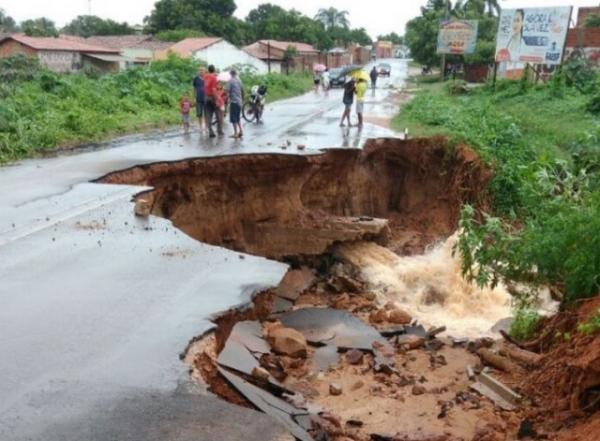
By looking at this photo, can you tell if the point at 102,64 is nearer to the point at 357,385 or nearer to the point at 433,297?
the point at 433,297

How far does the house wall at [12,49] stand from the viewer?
34.5m

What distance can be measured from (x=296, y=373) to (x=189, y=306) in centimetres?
216

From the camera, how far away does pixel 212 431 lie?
3.87 metres

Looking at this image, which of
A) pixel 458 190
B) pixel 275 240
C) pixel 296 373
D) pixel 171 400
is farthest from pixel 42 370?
pixel 458 190

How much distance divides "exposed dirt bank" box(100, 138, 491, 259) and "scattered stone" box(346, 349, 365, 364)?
4355mm

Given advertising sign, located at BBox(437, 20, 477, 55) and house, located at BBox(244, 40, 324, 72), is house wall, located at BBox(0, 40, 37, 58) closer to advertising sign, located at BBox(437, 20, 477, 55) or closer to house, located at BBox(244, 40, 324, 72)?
house, located at BBox(244, 40, 324, 72)

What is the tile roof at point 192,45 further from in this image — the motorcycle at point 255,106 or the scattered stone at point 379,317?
the scattered stone at point 379,317

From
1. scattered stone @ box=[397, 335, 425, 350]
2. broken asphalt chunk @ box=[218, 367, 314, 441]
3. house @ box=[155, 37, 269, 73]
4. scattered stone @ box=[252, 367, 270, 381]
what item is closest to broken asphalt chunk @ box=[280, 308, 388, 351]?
scattered stone @ box=[397, 335, 425, 350]

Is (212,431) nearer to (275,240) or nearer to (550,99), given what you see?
(275,240)

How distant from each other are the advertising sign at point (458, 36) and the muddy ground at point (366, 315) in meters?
23.8

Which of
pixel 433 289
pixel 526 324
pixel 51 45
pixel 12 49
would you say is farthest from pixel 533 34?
pixel 12 49

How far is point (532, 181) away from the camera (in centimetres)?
751

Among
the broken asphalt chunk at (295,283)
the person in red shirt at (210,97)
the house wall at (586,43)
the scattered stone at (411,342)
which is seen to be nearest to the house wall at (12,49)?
the person in red shirt at (210,97)

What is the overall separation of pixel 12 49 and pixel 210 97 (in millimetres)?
25243
